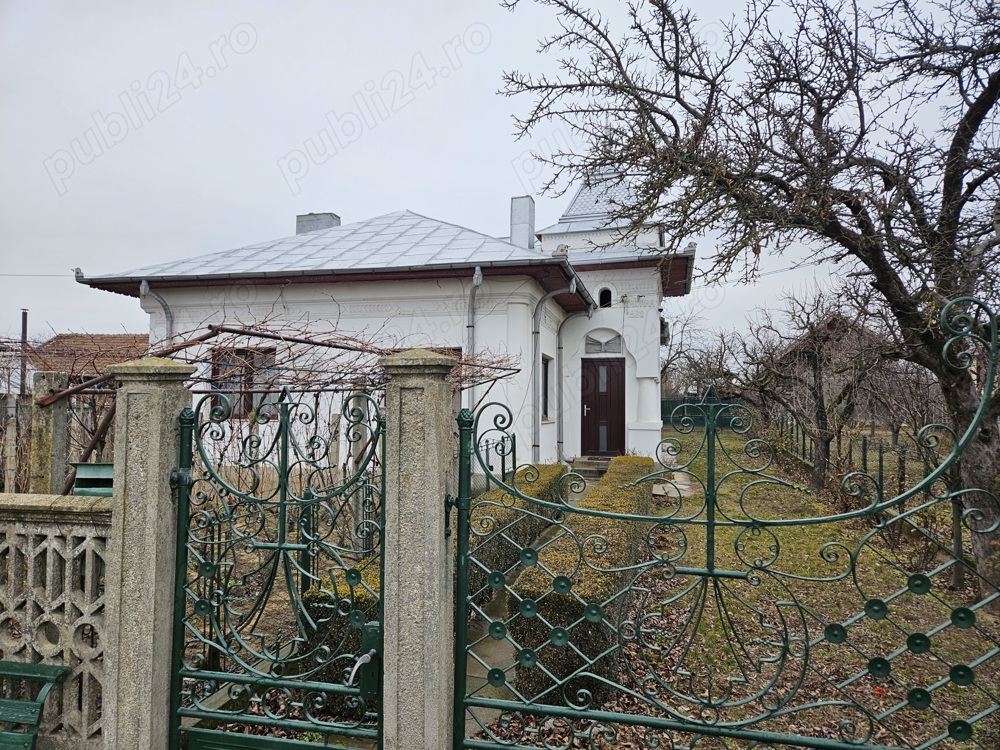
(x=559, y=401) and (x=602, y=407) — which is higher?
(x=559, y=401)

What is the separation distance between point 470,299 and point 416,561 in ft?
25.4

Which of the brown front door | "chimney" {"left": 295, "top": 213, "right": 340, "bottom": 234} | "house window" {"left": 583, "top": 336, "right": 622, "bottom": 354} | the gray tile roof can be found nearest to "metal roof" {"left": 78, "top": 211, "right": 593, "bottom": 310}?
the gray tile roof

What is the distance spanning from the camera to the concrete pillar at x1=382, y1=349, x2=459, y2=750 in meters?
2.38

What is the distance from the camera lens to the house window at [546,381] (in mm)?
12281

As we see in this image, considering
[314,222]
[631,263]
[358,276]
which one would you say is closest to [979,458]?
[358,276]

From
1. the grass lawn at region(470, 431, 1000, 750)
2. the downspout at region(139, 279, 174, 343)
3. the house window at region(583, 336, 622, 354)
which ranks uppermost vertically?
the downspout at region(139, 279, 174, 343)

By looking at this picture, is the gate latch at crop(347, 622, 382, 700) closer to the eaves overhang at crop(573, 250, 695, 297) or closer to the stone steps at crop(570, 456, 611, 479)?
the stone steps at crop(570, 456, 611, 479)

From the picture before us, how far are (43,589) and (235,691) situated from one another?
1.06 metres

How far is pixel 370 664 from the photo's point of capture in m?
2.49

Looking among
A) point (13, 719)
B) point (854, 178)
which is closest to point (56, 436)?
point (13, 719)

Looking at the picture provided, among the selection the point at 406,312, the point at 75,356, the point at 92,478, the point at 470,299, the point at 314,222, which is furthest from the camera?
the point at 314,222

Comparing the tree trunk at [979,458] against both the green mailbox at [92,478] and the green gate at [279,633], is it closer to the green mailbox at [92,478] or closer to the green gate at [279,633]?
the green gate at [279,633]

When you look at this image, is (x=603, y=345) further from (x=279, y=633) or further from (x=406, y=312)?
(x=279, y=633)

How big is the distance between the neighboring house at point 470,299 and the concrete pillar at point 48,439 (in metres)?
4.01
